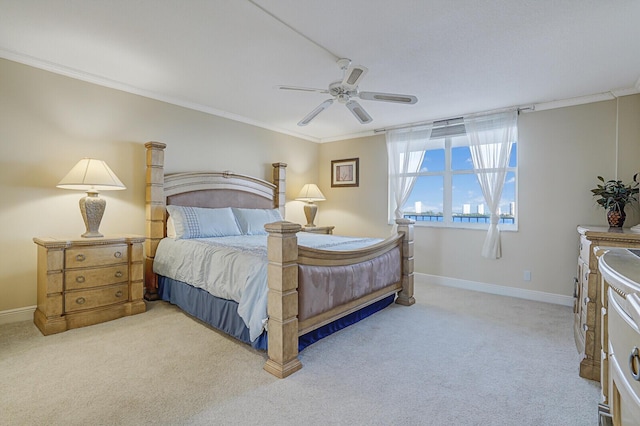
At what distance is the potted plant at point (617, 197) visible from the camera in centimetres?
321

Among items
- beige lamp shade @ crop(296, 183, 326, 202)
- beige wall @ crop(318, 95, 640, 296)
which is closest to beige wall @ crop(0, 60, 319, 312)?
beige lamp shade @ crop(296, 183, 326, 202)

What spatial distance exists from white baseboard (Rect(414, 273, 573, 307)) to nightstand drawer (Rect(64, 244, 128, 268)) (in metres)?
3.89

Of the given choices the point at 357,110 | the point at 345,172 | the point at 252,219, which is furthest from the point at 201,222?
the point at 345,172

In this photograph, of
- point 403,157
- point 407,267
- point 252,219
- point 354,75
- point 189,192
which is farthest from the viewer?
point 403,157

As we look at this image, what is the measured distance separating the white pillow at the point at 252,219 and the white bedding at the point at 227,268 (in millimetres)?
590

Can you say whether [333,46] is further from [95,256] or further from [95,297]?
[95,297]

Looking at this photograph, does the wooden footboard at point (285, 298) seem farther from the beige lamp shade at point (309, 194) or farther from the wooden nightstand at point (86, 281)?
the beige lamp shade at point (309, 194)

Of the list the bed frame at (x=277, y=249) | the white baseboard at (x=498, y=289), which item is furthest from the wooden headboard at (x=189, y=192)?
the white baseboard at (x=498, y=289)

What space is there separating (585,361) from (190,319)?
3230 millimetres

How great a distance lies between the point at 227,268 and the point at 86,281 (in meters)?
1.40

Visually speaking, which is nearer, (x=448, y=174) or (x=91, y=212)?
(x=91, y=212)

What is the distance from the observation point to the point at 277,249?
2135 mm

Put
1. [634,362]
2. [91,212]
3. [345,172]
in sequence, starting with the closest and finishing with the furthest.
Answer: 1. [634,362]
2. [91,212]
3. [345,172]

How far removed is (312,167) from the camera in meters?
6.01
